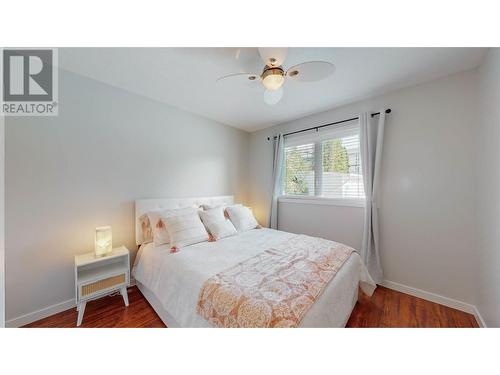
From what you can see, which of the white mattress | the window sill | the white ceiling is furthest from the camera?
the window sill

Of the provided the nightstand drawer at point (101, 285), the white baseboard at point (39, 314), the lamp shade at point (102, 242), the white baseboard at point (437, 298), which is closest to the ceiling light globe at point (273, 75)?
the lamp shade at point (102, 242)

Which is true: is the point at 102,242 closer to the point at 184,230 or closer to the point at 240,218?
the point at 184,230

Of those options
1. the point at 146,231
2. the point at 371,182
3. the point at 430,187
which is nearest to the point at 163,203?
the point at 146,231

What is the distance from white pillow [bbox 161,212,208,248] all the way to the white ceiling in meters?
1.51

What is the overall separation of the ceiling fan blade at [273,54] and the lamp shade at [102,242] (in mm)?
2124

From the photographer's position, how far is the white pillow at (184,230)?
1916 mm

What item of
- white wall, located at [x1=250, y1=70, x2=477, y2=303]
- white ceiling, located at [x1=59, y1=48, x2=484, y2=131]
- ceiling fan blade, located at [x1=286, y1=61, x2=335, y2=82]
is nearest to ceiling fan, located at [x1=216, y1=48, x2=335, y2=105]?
ceiling fan blade, located at [x1=286, y1=61, x2=335, y2=82]

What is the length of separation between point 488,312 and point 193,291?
2360 mm

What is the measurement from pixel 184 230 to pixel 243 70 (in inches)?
69.1

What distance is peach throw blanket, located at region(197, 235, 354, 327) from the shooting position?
3.15 feet

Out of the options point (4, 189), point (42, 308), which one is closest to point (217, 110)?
point (4, 189)

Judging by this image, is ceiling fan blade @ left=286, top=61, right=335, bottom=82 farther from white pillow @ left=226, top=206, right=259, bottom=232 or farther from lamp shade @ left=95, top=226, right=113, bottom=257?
lamp shade @ left=95, top=226, right=113, bottom=257

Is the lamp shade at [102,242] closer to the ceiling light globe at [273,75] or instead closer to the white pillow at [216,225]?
the white pillow at [216,225]
